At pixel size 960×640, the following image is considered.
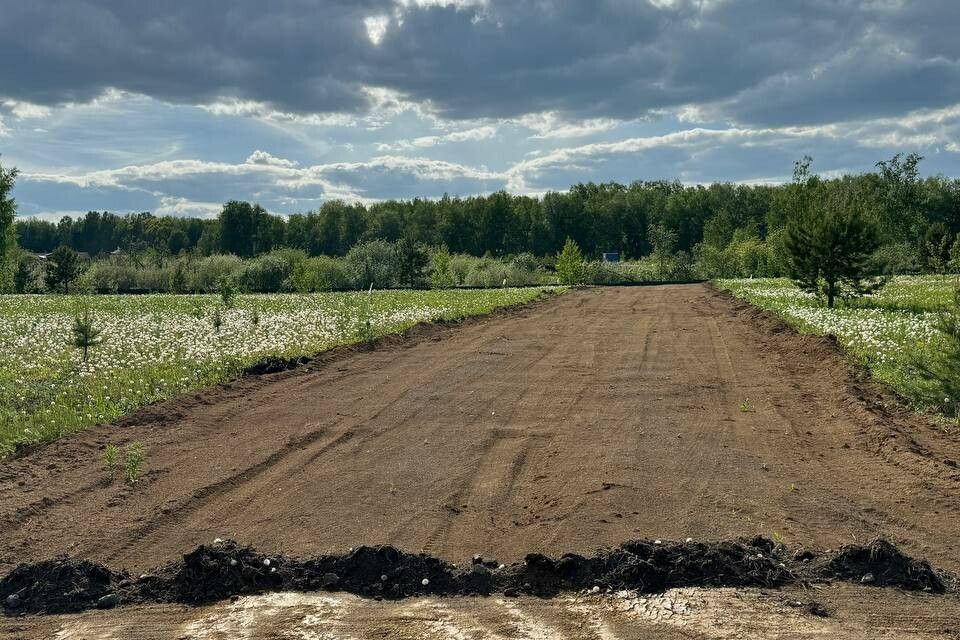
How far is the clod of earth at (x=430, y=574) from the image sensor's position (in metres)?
5.54

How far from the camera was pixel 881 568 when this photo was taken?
221 inches

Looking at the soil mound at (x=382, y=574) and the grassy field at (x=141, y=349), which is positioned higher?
the grassy field at (x=141, y=349)

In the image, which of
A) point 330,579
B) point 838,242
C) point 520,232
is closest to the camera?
point 330,579

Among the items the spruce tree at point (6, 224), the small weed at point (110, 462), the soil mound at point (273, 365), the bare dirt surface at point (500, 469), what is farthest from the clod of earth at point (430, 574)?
the spruce tree at point (6, 224)

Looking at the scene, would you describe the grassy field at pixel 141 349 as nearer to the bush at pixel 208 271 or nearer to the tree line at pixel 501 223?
the bush at pixel 208 271

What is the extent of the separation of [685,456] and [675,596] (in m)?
3.52

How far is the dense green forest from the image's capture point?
245 ft

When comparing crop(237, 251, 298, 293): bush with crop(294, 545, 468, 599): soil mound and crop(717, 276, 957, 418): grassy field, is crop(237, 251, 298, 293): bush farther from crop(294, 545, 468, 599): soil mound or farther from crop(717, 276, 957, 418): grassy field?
crop(294, 545, 468, 599): soil mound

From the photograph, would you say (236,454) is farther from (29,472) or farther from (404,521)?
(404,521)

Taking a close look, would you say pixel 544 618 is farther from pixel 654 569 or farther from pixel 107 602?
pixel 107 602

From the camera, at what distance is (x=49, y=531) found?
688 cm

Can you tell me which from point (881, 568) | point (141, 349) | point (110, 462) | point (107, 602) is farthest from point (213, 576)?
point (141, 349)

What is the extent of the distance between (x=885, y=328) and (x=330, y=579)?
16237 millimetres

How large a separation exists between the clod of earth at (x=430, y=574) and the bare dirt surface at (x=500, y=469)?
34 cm
